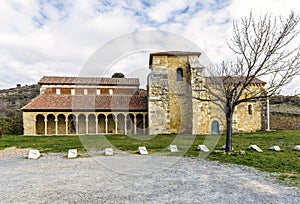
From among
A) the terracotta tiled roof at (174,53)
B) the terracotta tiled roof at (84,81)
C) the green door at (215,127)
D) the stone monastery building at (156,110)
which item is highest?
the terracotta tiled roof at (174,53)

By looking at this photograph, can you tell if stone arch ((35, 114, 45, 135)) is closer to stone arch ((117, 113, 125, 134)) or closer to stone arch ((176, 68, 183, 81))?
stone arch ((117, 113, 125, 134))

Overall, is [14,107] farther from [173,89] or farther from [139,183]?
[139,183]

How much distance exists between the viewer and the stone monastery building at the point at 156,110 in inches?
948

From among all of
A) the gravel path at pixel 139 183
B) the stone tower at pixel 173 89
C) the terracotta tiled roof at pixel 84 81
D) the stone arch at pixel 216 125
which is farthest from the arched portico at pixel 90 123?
the gravel path at pixel 139 183

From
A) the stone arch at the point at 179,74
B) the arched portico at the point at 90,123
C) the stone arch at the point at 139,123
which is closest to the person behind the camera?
the arched portico at the point at 90,123

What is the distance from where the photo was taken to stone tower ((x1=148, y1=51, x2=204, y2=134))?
78.9ft

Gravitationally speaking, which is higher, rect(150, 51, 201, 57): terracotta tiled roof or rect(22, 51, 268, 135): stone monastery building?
rect(150, 51, 201, 57): terracotta tiled roof

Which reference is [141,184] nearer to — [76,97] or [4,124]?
[76,97]

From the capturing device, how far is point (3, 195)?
5.68 m

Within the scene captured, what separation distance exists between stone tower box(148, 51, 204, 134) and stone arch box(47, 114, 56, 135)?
11.3m

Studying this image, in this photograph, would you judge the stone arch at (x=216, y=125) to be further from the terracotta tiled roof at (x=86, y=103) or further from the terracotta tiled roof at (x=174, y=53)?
the terracotta tiled roof at (x=86, y=103)

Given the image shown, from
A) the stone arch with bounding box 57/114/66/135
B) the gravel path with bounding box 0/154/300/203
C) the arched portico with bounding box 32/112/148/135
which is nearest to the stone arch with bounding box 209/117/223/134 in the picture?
the arched portico with bounding box 32/112/148/135

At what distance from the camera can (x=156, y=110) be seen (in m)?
24.1

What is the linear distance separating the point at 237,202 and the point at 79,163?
6.78 metres
